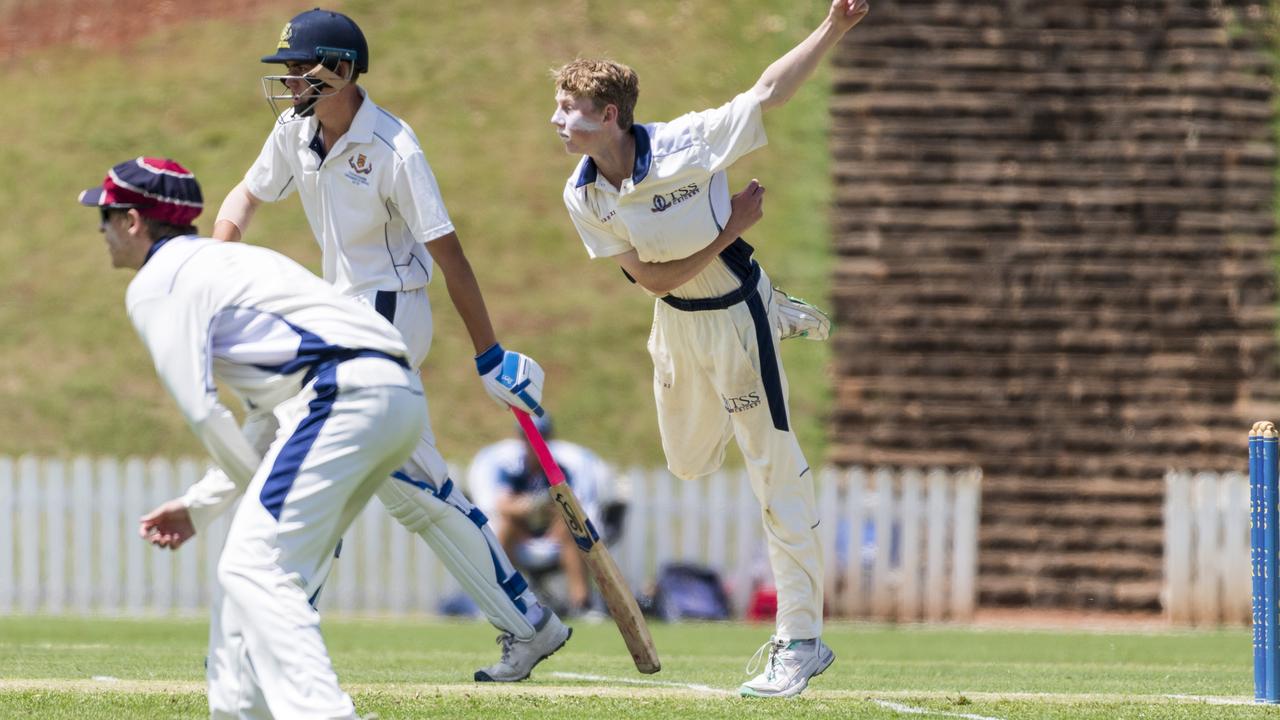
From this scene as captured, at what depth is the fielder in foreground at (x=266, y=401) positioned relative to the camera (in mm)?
4934

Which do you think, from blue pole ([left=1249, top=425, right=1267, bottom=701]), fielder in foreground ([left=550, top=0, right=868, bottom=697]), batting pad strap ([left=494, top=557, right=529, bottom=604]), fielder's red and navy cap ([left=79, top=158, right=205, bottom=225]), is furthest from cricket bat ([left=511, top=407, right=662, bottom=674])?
blue pole ([left=1249, top=425, right=1267, bottom=701])

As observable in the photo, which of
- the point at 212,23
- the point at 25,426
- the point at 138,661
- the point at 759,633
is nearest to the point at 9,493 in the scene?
the point at 25,426

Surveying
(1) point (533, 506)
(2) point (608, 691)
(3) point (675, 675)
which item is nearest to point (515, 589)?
(2) point (608, 691)

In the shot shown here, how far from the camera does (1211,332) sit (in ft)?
60.6

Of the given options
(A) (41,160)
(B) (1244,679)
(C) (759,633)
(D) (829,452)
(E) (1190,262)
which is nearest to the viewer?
(B) (1244,679)

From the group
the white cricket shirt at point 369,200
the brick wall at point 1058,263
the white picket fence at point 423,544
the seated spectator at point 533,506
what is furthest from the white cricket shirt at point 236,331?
the brick wall at point 1058,263

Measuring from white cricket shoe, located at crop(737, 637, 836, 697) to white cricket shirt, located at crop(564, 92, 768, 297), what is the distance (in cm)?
132

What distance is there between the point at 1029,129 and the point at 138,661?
14.2m

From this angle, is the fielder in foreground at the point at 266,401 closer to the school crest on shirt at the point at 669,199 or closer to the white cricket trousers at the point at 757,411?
the school crest on shirt at the point at 669,199

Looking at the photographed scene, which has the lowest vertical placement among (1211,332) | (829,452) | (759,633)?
(759,633)

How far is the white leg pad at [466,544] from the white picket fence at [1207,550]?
969 cm

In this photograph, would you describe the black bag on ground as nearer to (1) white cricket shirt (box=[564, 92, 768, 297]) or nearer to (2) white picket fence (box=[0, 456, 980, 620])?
(2) white picket fence (box=[0, 456, 980, 620])

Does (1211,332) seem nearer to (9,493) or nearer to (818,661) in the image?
(9,493)

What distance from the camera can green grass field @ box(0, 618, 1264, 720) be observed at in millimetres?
6211
